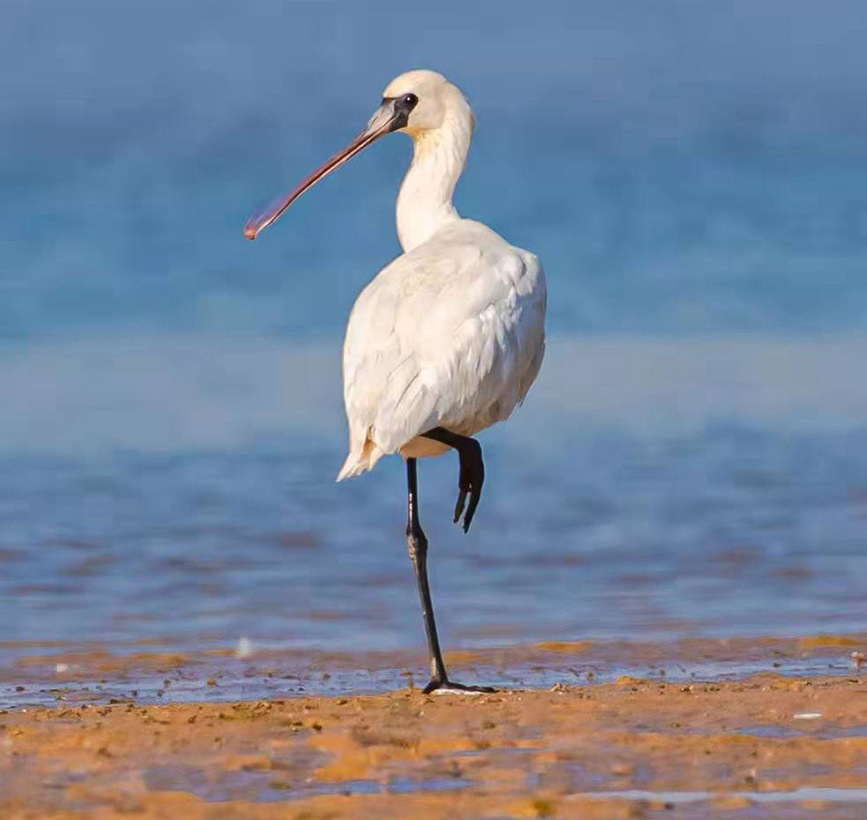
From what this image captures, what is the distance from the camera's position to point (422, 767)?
7.20 metres

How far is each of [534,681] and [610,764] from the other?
8.48 ft

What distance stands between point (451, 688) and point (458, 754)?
1.87 metres

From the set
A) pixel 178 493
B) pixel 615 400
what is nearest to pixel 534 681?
pixel 178 493

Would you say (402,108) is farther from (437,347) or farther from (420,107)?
(437,347)

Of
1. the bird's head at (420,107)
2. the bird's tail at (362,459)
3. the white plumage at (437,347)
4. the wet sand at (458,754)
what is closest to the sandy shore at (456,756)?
the wet sand at (458,754)

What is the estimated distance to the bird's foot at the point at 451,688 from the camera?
9148 mm

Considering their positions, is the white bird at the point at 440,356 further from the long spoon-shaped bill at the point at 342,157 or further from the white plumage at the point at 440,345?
the long spoon-shaped bill at the point at 342,157

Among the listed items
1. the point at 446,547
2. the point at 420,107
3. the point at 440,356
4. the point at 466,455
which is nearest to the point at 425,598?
the point at 466,455

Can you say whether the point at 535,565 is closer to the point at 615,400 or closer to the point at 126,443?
the point at 126,443

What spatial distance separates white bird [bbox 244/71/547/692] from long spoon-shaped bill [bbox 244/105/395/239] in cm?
103

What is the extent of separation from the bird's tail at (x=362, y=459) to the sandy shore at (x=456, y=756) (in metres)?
0.86

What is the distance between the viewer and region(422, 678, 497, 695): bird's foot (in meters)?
9.15

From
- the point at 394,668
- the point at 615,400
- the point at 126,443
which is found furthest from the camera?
the point at 615,400

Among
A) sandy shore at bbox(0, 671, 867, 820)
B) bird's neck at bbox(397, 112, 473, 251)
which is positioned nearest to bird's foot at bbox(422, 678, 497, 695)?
sandy shore at bbox(0, 671, 867, 820)
